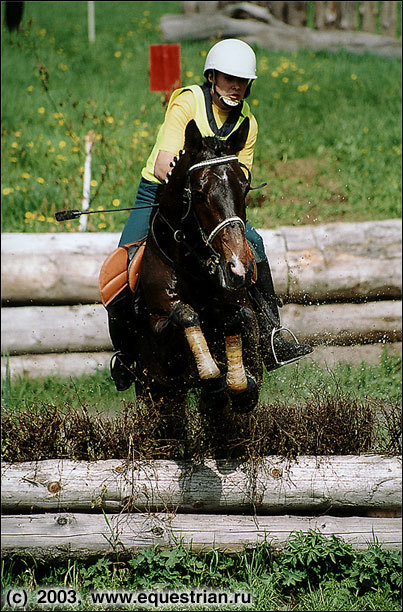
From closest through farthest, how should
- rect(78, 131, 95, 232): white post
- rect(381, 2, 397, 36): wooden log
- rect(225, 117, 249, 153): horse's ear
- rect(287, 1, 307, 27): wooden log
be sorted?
rect(225, 117, 249, 153): horse's ear → rect(78, 131, 95, 232): white post → rect(381, 2, 397, 36): wooden log → rect(287, 1, 307, 27): wooden log

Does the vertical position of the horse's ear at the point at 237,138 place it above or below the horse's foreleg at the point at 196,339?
above

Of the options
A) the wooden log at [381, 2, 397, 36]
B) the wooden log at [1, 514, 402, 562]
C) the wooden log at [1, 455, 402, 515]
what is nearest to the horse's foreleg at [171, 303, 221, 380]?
the wooden log at [1, 455, 402, 515]

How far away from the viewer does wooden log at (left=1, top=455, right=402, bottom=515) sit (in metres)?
4.64

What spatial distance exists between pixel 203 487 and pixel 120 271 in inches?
58.9

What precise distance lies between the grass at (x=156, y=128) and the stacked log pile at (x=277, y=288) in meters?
1.64

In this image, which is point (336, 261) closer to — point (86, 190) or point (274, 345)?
point (274, 345)

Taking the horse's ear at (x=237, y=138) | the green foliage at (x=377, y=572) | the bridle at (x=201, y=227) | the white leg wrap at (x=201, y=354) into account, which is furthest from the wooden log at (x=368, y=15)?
the green foliage at (x=377, y=572)

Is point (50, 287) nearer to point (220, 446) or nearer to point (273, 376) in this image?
point (273, 376)

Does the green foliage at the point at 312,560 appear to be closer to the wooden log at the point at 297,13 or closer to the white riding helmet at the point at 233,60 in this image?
the white riding helmet at the point at 233,60

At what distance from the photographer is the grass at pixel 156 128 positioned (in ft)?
32.3

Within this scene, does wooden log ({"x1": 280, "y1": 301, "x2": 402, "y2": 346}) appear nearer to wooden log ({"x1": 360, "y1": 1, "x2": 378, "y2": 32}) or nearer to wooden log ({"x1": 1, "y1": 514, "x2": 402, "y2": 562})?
wooden log ({"x1": 1, "y1": 514, "x2": 402, "y2": 562})

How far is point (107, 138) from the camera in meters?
11.1

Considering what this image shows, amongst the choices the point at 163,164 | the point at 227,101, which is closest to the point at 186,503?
the point at 163,164

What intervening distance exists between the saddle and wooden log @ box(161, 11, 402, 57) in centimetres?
1232
